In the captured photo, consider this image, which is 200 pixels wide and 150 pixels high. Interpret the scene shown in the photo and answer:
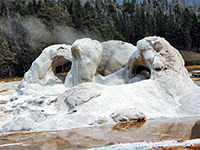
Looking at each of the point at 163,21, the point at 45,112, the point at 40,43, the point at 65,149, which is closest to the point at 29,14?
the point at 40,43

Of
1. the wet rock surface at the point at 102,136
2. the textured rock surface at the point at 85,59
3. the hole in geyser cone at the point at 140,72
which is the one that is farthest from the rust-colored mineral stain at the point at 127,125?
the textured rock surface at the point at 85,59

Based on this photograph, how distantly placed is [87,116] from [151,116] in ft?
3.63

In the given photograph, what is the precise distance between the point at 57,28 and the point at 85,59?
1685 cm

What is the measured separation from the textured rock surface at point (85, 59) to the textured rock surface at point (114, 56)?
949 millimetres

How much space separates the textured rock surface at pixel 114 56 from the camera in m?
9.47

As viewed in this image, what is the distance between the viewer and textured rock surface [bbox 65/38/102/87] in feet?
27.9

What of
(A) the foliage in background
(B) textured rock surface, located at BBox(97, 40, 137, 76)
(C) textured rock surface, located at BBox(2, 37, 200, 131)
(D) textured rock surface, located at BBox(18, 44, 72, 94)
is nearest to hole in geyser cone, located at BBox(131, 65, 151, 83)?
(B) textured rock surface, located at BBox(97, 40, 137, 76)

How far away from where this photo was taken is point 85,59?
8.51 meters

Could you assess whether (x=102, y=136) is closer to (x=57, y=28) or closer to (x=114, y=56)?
(x=114, y=56)

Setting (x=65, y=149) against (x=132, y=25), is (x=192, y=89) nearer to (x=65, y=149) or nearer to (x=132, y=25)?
(x=65, y=149)

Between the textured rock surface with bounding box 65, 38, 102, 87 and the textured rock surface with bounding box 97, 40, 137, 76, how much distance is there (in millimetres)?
949

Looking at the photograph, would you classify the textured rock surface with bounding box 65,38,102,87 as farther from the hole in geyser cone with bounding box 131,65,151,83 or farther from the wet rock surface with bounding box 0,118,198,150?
the wet rock surface with bounding box 0,118,198,150

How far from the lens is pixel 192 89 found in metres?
5.71

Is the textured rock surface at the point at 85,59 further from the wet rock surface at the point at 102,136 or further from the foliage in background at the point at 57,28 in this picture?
the foliage in background at the point at 57,28
